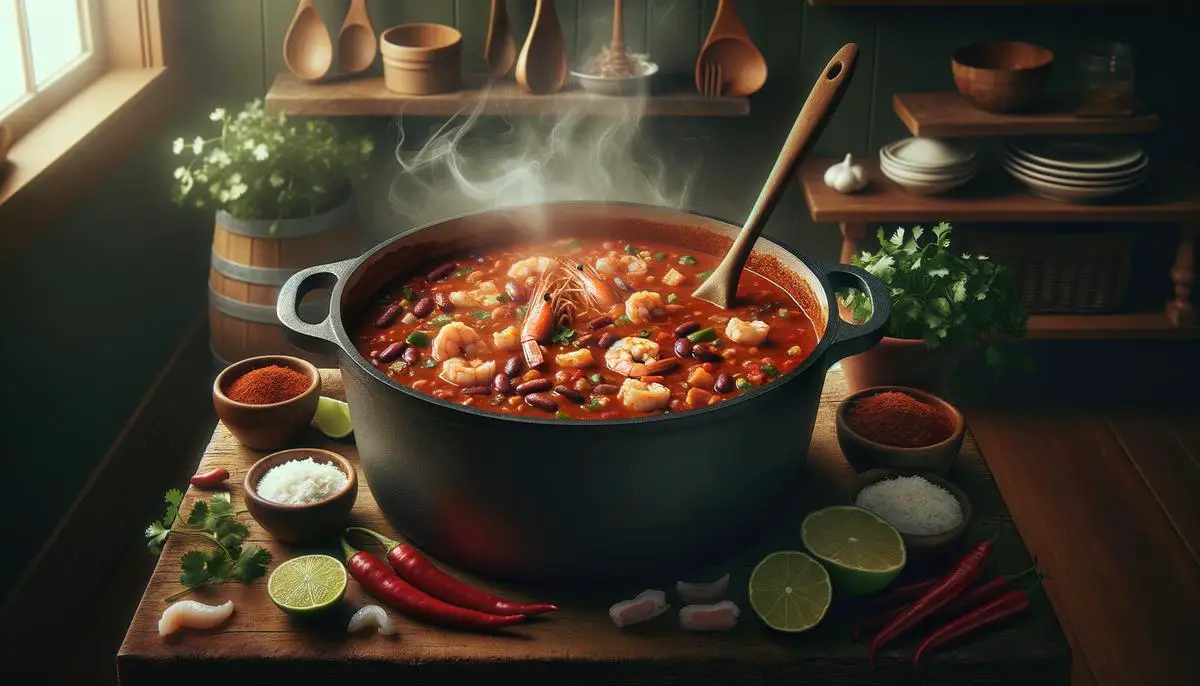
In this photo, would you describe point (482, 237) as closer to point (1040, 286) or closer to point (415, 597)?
point (415, 597)

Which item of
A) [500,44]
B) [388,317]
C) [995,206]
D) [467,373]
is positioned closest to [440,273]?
[388,317]

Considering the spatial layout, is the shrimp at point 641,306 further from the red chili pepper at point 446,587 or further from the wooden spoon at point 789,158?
the red chili pepper at point 446,587

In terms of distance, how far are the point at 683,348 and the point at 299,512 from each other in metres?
0.85

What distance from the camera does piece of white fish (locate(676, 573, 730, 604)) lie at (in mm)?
2328

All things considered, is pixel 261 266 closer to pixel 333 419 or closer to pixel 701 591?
pixel 333 419

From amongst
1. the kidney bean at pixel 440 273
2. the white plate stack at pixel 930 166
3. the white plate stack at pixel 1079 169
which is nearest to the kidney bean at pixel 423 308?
the kidney bean at pixel 440 273

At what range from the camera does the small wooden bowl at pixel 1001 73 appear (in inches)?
162

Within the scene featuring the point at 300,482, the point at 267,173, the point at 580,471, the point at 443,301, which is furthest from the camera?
the point at 267,173

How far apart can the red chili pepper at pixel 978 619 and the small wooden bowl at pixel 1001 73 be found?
2.27 metres

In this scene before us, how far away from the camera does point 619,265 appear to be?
2967 millimetres

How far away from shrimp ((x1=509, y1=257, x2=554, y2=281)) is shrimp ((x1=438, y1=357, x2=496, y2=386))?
1.41 ft

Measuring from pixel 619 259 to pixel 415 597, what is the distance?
1.04 m

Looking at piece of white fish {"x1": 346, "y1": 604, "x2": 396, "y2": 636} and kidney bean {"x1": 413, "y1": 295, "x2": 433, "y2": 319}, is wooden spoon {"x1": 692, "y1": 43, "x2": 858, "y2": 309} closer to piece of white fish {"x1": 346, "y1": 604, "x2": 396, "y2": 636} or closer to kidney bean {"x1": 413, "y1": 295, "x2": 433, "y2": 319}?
kidney bean {"x1": 413, "y1": 295, "x2": 433, "y2": 319}

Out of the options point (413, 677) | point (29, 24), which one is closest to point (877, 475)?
point (413, 677)
